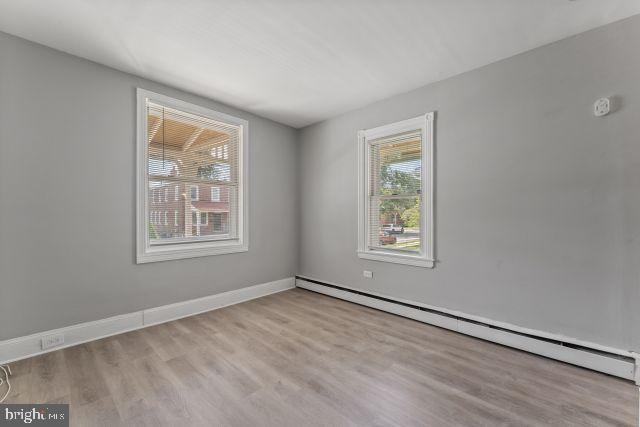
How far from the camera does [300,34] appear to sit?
7.59ft

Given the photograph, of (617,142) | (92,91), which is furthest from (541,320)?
(92,91)

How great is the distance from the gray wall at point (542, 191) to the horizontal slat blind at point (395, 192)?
0.98ft

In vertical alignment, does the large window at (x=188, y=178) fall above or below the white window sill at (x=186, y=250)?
above

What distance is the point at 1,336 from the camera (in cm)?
223

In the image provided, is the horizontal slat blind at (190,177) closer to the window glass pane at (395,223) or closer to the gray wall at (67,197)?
the gray wall at (67,197)

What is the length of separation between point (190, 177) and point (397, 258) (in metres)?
2.83

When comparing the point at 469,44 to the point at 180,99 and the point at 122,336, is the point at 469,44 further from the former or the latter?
the point at 122,336

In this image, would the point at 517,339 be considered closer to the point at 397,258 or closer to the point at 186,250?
the point at 397,258

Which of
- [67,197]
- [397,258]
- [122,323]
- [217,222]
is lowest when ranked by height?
[122,323]

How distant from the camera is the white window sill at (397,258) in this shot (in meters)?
3.17

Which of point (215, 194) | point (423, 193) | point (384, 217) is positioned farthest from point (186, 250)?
point (423, 193)

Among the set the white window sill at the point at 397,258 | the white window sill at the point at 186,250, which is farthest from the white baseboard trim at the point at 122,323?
the white window sill at the point at 397,258

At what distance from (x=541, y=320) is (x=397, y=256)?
148 centimetres

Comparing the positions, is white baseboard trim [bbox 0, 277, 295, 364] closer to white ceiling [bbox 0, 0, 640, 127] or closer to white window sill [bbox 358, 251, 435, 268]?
white window sill [bbox 358, 251, 435, 268]
